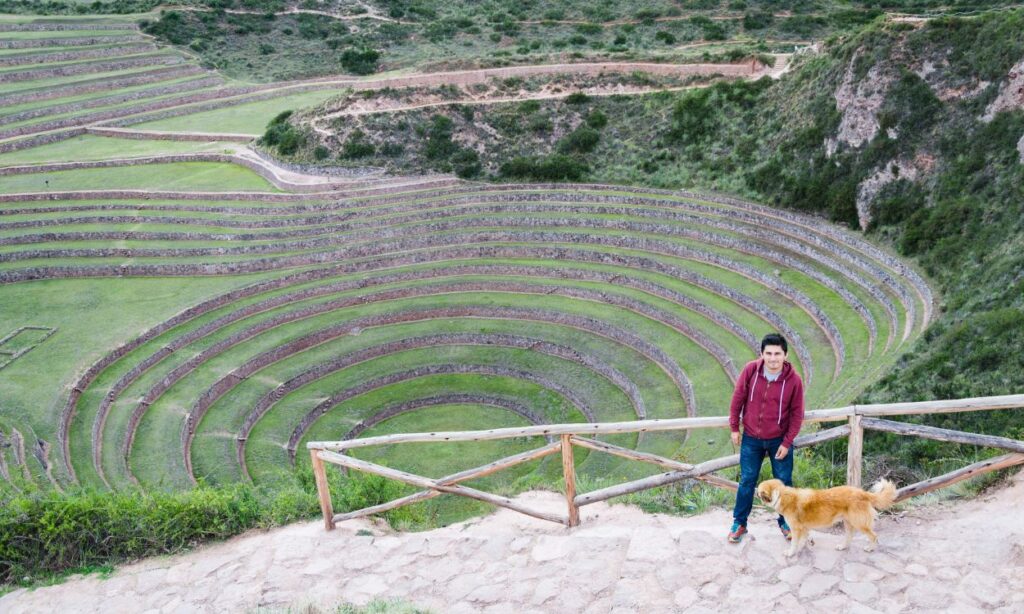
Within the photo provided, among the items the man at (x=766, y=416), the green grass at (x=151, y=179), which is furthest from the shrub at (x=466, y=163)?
the man at (x=766, y=416)

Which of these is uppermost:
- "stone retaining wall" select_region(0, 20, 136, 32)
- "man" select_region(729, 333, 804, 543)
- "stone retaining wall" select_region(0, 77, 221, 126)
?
"stone retaining wall" select_region(0, 20, 136, 32)

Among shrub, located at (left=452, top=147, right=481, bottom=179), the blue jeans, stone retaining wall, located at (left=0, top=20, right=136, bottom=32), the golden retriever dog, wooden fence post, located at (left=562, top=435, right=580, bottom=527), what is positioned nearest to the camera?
the golden retriever dog

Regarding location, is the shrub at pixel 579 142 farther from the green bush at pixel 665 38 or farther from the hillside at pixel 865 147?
the green bush at pixel 665 38

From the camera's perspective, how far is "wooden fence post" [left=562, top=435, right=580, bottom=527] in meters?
9.00

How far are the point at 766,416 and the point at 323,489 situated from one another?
5557mm

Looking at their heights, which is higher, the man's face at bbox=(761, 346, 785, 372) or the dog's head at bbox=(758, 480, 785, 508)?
the man's face at bbox=(761, 346, 785, 372)

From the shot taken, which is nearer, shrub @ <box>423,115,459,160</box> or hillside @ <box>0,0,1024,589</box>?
hillside @ <box>0,0,1024,589</box>

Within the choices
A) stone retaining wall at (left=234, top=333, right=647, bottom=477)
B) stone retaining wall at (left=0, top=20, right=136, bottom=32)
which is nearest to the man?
stone retaining wall at (left=234, top=333, right=647, bottom=477)

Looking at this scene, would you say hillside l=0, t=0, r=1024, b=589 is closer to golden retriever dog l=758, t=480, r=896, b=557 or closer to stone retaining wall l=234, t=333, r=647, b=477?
stone retaining wall l=234, t=333, r=647, b=477

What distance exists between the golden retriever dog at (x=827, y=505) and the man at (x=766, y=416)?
0.50 m

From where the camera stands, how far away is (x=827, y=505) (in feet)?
24.5

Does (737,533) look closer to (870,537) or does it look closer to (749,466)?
(749,466)

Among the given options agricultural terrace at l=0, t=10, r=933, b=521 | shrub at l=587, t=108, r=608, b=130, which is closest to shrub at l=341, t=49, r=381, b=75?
agricultural terrace at l=0, t=10, r=933, b=521

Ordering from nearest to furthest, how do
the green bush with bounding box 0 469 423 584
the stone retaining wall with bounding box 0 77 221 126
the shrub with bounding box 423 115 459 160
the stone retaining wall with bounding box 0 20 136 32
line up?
the green bush with bounding box 0 469 423 584 → the shrub with bounding box 423 115 459 160 → the stone retaining wall with bounding box 0 77 221 126 → the stone retaining wall with bounding box 0 20 136 32
